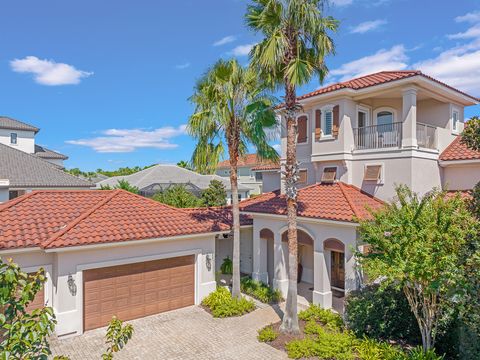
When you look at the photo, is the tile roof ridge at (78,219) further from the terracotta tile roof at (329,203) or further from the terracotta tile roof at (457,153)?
the terracotta tile roof at (457,153)

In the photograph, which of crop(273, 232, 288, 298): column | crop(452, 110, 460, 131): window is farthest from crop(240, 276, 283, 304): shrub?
crop(452, 110, 460, 131): window

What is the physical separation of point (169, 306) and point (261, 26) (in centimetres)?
1269

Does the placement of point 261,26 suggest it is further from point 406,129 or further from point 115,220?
point 115,220

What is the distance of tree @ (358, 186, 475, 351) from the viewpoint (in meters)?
8.84

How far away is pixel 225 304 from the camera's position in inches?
573

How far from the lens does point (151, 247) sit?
46.6 ft

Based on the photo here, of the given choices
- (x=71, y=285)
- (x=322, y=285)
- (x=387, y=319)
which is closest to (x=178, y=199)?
(x=71, y=285)

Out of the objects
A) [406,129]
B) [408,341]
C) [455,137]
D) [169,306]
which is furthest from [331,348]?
[455,137]

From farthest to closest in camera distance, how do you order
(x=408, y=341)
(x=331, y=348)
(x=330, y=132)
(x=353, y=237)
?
(x=330, y=132), (x=353, y=237), (x=408, y=341), (x=331, y=348)

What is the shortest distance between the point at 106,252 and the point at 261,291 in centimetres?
777

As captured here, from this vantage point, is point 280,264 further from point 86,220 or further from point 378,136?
point 86,220

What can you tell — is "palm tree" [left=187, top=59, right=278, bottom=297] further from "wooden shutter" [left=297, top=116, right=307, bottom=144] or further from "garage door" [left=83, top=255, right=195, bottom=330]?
"wooden shutter" [left=297, top=116, right=307, bottom=144]

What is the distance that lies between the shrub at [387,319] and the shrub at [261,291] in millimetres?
4750

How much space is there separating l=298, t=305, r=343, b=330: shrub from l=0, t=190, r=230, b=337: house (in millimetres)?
4951
